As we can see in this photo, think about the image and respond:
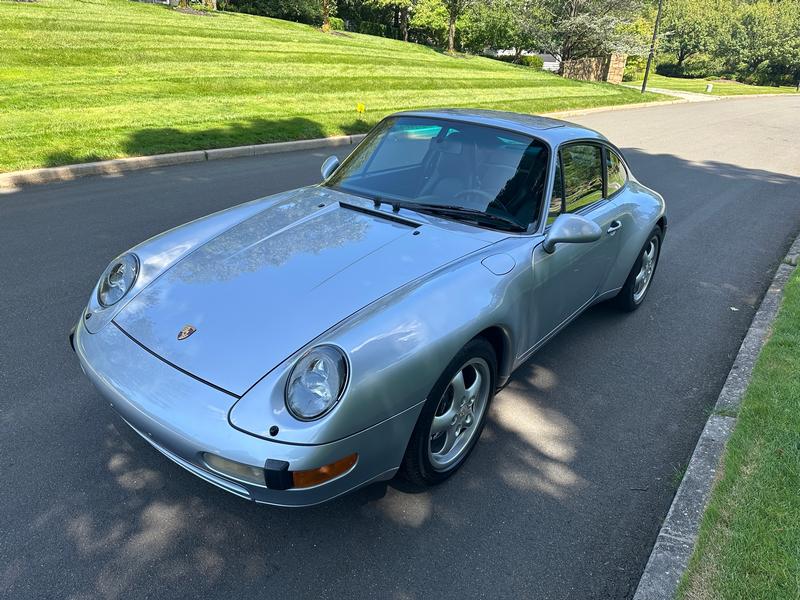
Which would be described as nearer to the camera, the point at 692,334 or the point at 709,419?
the point at 709,419

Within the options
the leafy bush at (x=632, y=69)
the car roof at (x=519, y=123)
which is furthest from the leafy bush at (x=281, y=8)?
the car roof at (x=519, y=123)

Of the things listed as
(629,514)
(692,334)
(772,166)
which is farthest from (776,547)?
(772,166)

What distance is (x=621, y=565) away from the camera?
2.38m

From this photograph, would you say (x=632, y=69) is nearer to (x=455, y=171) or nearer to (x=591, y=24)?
(x=591, y=24)

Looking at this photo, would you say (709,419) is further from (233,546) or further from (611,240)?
(233,546)

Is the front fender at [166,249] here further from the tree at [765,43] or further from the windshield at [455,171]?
the tree at [765,43]

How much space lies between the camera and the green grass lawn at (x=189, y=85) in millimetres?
9422

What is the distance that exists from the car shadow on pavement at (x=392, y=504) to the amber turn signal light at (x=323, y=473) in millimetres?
460

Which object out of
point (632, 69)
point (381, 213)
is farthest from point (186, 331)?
point (632, 69)

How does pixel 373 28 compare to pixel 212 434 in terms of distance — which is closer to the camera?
pixel 212 434

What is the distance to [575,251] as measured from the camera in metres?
3.35

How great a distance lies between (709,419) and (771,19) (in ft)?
235

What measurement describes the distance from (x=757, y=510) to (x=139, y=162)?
8.51 m

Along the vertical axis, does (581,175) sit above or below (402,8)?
below
